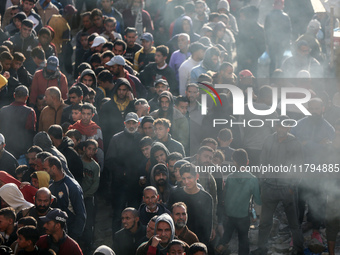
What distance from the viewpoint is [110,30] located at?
15.4 m

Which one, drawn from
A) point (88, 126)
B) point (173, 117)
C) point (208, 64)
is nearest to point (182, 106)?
point (173, 117)

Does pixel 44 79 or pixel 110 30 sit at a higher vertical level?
pixel 110 30

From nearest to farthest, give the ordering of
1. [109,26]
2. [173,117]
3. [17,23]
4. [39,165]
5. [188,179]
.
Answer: [39,165]
[188,179]
[173,117]
[17,23]
[109,26]

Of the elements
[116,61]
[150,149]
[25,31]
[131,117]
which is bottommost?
[150,149]

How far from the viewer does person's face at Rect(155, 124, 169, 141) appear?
36.0ft

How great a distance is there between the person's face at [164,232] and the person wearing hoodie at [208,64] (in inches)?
207

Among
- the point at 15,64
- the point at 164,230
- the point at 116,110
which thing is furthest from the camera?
the point at 15,64

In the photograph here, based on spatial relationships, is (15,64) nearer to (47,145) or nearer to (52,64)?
(52,64)

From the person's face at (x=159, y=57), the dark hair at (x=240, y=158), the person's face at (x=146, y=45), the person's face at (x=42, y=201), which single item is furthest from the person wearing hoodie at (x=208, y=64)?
the person's face at (x=42, y=201)

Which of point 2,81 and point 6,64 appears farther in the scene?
point 6,64

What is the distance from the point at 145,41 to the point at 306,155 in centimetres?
453

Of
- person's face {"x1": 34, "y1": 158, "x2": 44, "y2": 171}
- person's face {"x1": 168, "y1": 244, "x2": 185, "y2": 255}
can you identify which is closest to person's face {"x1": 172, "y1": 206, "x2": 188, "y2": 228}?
person's face {"x1": 168, "y1": 244, "x2": 185, "y2": 255}

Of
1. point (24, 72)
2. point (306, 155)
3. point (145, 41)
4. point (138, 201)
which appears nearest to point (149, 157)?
point (138, 201)

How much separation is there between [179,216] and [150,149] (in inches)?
71.5
